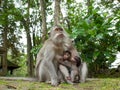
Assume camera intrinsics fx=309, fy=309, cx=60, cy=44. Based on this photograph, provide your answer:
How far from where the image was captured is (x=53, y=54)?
23.7 ft

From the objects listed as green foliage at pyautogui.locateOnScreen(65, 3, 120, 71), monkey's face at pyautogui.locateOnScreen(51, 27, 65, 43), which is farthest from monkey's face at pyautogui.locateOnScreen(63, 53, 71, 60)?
green foliage at pyautogui.locateOnScreen(65, 3, 120, 71)

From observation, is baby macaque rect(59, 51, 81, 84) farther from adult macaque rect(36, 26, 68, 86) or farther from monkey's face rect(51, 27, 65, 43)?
monkey's face rect(51, 27, 65, 43)

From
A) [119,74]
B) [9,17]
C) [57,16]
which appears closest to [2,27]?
[9,17]

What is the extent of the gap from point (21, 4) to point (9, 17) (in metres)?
2.36

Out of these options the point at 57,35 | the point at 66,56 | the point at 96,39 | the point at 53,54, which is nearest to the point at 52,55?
the point at 53,54

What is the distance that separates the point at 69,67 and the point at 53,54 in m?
0.49

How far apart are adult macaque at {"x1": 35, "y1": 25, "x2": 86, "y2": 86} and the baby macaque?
0.12m

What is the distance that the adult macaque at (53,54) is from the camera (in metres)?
7.10

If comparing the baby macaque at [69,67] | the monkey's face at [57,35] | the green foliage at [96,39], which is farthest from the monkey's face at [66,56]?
the green foliage at [96,39]

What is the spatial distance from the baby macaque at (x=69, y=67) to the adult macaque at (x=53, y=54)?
117 mm

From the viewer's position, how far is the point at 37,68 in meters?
7.62

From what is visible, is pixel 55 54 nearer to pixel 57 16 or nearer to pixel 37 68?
pixel 37 68

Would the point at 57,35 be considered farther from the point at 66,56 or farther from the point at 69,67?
the point at 69,67

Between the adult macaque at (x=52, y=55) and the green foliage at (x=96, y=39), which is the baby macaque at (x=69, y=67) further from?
the green foliage at (x=96, y=39)
